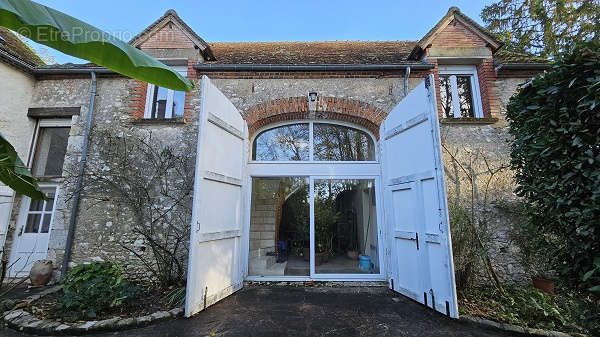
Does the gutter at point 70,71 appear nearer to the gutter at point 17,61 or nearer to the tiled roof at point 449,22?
the gutter at point 17,61

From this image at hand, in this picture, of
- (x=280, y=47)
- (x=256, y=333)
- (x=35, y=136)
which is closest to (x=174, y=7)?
(x=280, y=47)

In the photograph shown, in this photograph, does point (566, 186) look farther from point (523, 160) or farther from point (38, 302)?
point (38, 302)

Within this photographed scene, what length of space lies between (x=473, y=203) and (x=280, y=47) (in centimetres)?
623

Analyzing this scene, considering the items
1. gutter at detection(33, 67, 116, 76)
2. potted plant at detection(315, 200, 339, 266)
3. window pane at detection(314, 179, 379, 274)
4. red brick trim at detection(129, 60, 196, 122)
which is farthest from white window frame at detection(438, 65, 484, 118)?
gutter at detection(33, 67, 116, 76)

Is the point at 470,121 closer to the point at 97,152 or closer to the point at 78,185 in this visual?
the point at 97,152

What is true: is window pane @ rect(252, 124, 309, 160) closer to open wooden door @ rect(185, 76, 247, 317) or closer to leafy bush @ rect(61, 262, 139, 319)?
open wooden door @ rect(185, 76, 247, 317)

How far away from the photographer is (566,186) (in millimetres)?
2219

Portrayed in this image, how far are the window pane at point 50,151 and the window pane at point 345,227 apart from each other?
555 centimetres

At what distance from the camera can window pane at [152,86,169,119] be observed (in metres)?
5.36

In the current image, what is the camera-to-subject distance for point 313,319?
3.27 m

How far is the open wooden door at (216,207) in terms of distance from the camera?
3400 mm

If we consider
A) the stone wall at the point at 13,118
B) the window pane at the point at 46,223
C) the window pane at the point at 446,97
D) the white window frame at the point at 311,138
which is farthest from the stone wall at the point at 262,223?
the stone wall at the point at 13,118

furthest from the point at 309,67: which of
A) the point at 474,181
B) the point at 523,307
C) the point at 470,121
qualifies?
the point at 523,307

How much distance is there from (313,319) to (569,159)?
3.24 metres
